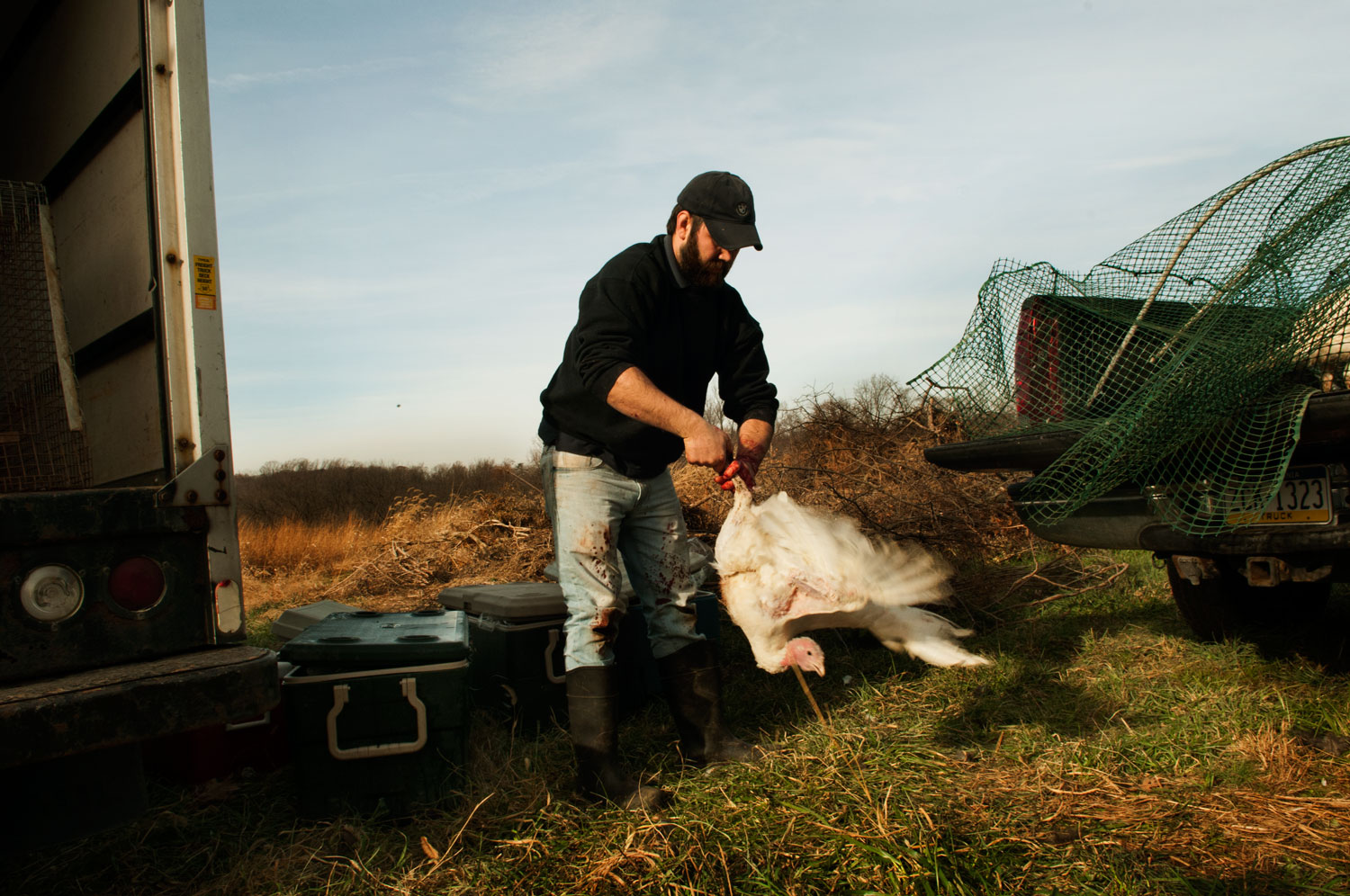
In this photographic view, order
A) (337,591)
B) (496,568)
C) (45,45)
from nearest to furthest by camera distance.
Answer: (45,45)
(496,568)
(337,591)

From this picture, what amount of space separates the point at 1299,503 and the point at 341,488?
20.4 metres

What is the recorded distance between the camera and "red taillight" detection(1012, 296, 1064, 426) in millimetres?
3404

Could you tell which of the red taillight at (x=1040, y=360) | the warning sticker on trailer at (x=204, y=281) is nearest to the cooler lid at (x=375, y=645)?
the warning sticker on trailer at (x=204, y=281)

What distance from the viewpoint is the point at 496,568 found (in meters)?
7.23

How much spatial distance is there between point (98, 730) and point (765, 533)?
6.28ft

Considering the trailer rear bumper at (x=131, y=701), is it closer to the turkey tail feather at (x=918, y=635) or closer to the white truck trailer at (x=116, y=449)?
the white truck trailer at (x=116, y=449)

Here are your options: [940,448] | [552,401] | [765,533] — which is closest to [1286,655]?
[940,448]

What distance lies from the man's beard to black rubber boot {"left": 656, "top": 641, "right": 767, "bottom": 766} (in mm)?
1340

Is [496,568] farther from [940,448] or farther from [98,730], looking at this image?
[98,730]

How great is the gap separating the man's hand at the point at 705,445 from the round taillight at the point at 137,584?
1.49 metres

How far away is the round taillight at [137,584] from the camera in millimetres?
2070

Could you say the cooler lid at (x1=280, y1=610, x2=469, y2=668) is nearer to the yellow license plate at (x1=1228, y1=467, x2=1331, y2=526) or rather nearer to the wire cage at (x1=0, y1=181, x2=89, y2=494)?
the wire cage at (x1=0, y1=181, x2=89, y2=494)

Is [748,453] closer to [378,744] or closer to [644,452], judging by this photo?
[644,452]

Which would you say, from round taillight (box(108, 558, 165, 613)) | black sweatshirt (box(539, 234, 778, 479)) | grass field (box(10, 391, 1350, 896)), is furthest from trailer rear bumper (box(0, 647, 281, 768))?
black sweatshirt (box(539, 234, 778, 479))
